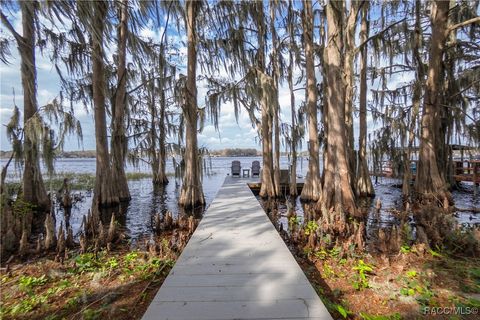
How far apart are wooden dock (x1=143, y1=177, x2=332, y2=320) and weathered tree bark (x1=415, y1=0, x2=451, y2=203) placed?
304 inches

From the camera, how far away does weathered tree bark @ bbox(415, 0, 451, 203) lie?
934 centimetres

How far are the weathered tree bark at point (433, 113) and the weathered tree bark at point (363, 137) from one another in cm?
202

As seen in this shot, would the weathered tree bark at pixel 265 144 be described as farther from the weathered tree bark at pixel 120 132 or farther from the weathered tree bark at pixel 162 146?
the weathered tree bark at pixel 162 146

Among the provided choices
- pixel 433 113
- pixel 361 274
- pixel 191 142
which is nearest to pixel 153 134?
pixel 191 142

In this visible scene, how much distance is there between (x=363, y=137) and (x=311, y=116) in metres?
3.63

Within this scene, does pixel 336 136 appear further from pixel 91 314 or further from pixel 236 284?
pixel 91 314

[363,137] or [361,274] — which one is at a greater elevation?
[363,137]

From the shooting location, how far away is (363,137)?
Result: 1266cm

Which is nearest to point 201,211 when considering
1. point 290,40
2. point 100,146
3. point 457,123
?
point 100,146

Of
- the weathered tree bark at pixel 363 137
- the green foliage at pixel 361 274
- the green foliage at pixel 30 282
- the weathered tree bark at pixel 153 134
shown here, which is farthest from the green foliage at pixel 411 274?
the weathered tree bark at pixel 153 134

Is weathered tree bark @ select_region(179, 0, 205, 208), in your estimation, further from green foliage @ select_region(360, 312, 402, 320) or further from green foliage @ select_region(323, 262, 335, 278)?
green foliage @ select_region(360, 312, 402, 320)

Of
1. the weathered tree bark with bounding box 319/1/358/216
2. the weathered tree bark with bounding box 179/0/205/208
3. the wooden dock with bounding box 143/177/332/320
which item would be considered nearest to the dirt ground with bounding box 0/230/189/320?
the wooden dock with bounding box 143/177/332/320

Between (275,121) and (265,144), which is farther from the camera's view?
(275,121)

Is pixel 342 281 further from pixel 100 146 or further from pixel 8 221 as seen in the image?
pixel 100 146
